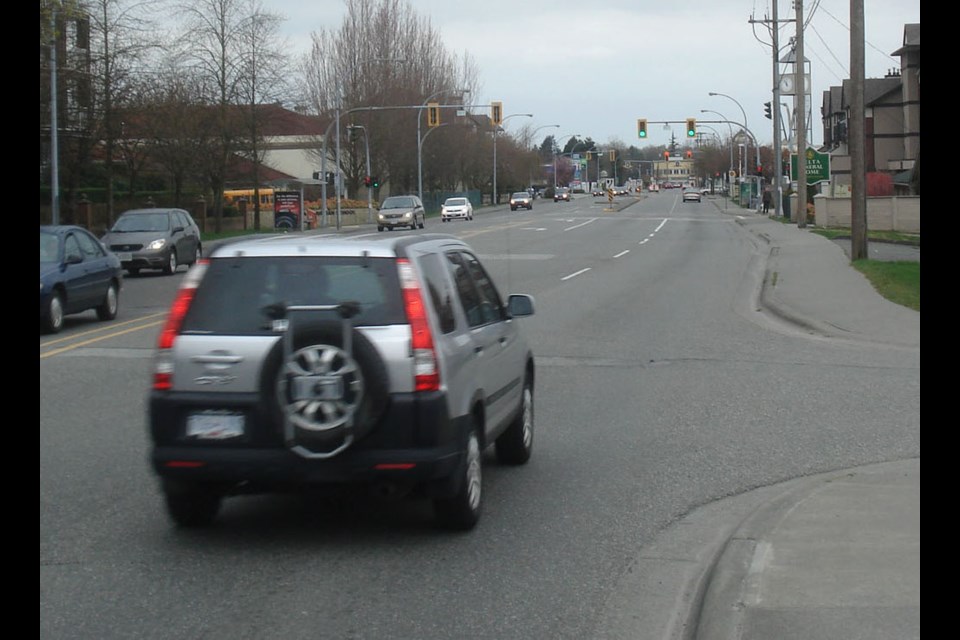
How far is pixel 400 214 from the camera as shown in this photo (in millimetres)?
53688

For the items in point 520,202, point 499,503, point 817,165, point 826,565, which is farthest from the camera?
point 520,202

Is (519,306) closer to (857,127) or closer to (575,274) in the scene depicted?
(857,127)

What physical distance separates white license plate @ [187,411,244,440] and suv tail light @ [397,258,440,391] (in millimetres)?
963

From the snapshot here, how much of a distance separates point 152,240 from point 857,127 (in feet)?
59.3

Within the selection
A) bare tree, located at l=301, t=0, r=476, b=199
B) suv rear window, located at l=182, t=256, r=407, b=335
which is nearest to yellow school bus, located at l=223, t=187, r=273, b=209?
bare tree, located at l=301, t=0, r=476, b=199

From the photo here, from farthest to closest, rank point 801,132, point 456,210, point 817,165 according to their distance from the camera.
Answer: point 456,210
point 817,165
point 801,132

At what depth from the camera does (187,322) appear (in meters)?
6.45

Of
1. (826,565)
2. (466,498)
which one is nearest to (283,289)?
(466,498)

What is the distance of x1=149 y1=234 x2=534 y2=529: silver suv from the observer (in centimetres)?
614

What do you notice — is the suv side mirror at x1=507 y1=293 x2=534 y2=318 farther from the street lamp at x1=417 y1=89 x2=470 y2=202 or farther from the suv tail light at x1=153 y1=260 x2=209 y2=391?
the street lamp at x1=417 y1=89 x2=470 y2=202

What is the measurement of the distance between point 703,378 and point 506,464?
4.66 meters

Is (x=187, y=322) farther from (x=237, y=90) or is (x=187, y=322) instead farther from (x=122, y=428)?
(x=237, y=90)
